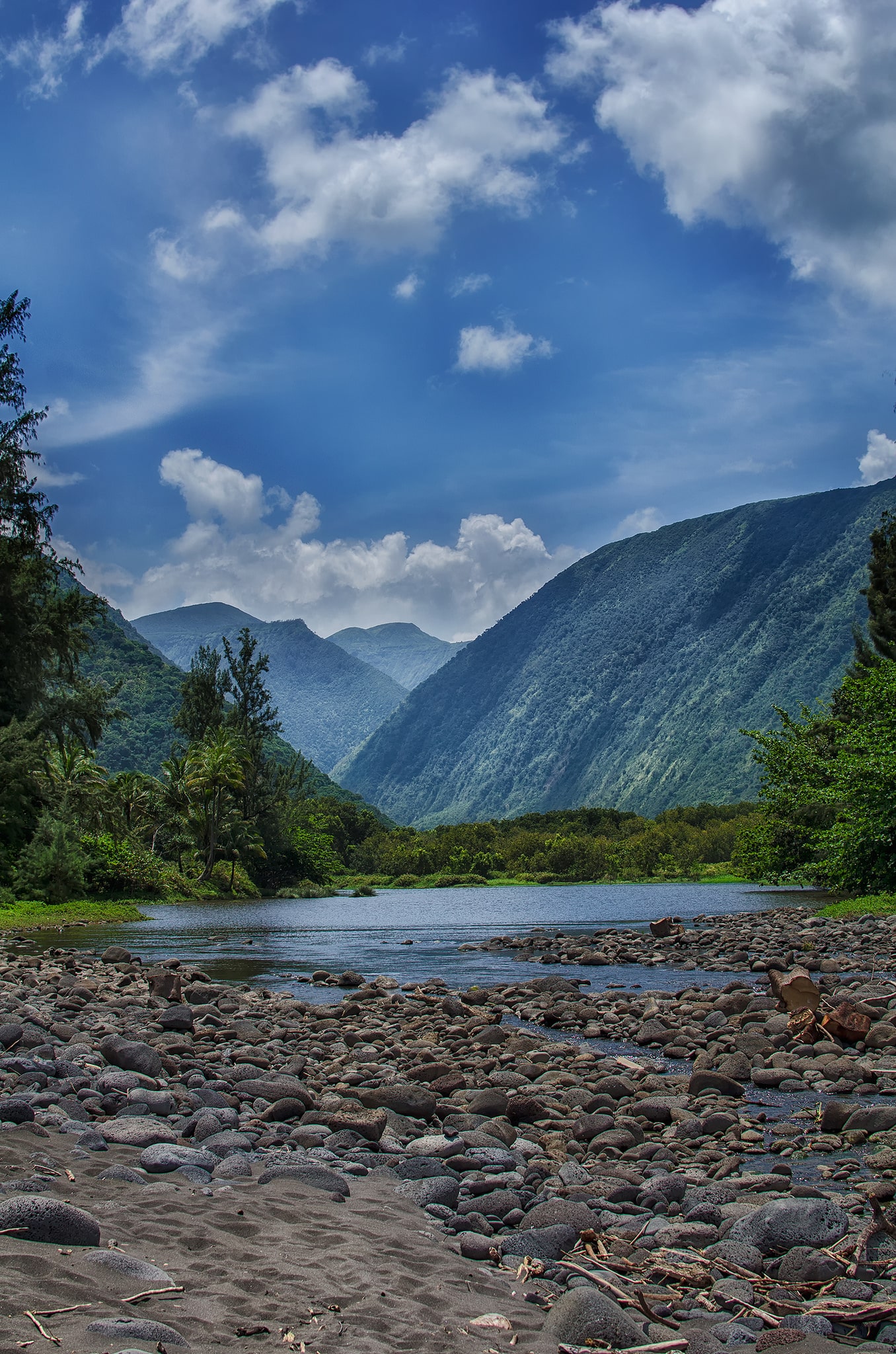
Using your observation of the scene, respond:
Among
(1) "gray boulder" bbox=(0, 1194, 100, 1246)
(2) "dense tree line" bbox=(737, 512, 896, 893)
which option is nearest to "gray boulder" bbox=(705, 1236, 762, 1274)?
(1) "gray boulder" bbox=(0, 1194, 100, 1246)

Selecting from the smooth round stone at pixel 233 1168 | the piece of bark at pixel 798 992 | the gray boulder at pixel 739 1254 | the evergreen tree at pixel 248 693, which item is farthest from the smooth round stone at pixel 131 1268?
the evergreen tree at pixel 248 693

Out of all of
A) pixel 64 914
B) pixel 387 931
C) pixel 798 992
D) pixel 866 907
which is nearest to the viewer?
Result: pixel 798 992

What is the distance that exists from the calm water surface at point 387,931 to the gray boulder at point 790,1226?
1226 cm

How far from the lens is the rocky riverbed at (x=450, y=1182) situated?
4.10 metres

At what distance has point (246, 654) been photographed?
245 ft

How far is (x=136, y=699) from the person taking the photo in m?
117

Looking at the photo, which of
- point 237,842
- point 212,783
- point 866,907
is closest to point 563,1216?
point 866,907

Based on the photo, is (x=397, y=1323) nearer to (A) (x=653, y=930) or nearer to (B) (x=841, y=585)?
(A) (x=653, y=930)

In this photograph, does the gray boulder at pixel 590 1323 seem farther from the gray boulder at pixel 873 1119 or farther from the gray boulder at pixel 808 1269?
the gray boulder at pixel 873 1119

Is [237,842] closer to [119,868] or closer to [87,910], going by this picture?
[119,868]

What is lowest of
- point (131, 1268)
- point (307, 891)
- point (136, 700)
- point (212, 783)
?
point (307, 891)

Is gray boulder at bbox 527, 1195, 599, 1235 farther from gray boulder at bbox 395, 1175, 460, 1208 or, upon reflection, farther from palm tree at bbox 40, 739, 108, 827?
palm tree at bbox 40, 739, 108, 827

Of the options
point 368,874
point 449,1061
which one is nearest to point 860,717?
point 449,1061

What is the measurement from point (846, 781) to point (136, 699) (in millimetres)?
101907
